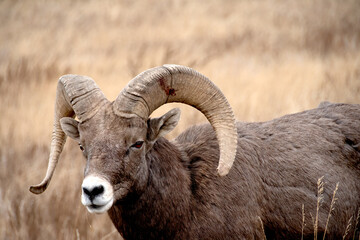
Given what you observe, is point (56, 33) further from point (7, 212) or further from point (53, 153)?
point (53, 153)

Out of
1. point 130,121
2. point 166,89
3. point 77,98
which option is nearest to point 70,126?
point 77,98

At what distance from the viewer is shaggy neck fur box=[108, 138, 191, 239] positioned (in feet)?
17.4

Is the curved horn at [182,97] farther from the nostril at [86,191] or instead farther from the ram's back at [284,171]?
the nostril at [86,191]

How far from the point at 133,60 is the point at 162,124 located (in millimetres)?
9086

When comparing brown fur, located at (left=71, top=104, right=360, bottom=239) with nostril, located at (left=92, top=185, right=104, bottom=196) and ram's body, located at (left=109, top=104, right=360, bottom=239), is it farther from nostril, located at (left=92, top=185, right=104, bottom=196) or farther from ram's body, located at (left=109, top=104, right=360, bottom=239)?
nostril, located at (left=92, top=185, right=104, bottom=196)

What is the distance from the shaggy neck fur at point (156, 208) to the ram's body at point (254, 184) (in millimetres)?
11

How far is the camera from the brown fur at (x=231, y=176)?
16.5ft

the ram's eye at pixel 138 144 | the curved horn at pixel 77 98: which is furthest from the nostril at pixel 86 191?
the curved horn at pixel 77 98

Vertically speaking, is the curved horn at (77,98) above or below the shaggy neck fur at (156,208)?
above

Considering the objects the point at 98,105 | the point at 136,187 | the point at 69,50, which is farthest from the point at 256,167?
the point at 69,50

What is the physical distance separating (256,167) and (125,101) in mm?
1790

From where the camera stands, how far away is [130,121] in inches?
199

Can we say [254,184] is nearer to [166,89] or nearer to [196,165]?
[196,165]

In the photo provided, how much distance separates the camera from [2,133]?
453 inches
